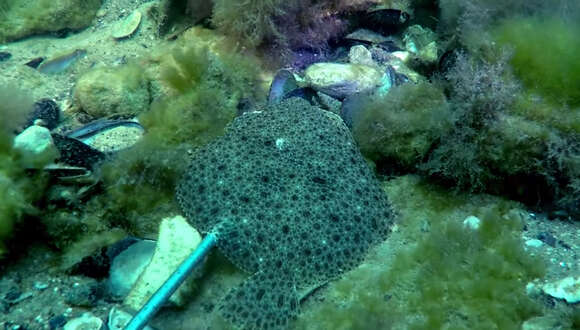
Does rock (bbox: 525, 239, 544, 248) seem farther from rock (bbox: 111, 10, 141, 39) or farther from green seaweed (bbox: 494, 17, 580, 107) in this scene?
rock (bbox: 111, 10, 141, 39)

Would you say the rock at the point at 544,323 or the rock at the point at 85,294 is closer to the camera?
the rock at the point at 544,323

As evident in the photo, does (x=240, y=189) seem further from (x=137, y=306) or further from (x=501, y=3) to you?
(x=501, y=3)

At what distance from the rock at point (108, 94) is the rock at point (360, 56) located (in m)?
3.40

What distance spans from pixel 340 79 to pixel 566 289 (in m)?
3.52

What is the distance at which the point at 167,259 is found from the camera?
3582 millimetres

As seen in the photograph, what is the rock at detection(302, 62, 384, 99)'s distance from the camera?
5.30 metres

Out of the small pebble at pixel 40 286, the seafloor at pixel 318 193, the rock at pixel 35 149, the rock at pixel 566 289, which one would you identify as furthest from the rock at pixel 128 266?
the rock at pixel 566 289

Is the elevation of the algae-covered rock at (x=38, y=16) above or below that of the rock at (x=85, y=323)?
above

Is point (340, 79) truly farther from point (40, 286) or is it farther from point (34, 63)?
point (34, 63)

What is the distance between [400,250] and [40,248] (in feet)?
11.8

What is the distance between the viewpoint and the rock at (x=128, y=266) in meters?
3.62

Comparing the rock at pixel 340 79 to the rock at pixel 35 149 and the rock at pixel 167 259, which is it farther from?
the rock at pixel 35 149

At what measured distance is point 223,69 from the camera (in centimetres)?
550

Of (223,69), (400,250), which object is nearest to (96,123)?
(223,69)
